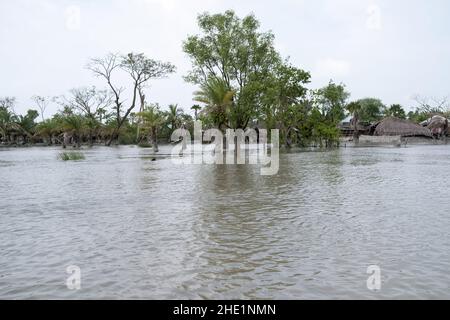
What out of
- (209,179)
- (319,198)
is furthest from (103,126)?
(319,198)

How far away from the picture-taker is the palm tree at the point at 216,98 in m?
32.4

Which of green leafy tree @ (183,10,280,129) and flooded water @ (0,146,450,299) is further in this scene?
green leafy tree @ (183,10,280,129)

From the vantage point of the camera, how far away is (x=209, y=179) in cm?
1466

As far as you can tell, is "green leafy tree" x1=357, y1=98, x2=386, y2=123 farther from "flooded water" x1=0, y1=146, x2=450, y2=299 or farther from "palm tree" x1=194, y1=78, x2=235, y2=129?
"flooded water" x1=0, y1=146, x2=450, y2=299

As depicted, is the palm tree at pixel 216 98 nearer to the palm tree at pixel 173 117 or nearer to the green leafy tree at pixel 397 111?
the palm tree at pixel 173 117

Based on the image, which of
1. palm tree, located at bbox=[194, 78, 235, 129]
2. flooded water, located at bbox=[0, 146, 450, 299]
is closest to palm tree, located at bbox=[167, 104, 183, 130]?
palm tree, located at bbox=[194, 78, 235, 129]

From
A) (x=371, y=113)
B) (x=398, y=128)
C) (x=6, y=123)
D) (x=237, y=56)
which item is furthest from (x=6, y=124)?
(x=371, y=113)

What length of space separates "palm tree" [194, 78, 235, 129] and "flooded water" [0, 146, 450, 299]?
71.4ft

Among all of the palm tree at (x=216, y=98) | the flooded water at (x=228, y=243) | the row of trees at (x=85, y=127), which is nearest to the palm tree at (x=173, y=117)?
the row of trees at (x=85, y=127)

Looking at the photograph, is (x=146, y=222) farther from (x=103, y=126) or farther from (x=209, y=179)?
(x=103, y=126)

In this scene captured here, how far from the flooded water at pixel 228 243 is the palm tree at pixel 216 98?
71.4 feet

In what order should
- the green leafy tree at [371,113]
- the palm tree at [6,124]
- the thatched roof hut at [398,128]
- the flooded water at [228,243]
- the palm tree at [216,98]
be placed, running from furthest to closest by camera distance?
1. the green leafy tree at [371,113]
2. the palm tree at [6,124]
3. the thatched roof hut at [398,128]
4. the palm tree at [216,98]
5. the flooded water at [228,243]

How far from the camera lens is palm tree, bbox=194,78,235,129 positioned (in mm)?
32375

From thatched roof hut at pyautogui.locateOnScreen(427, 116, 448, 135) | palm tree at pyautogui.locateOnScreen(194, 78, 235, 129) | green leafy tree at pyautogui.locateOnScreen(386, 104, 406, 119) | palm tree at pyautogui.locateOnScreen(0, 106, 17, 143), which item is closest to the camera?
palm tree at pyautogui.locateOnScreen(194, 78, 235, 129)
